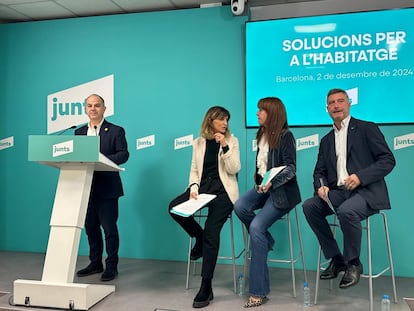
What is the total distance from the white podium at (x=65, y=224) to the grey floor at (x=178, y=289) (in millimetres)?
113

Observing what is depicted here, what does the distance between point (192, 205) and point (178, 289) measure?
2.40ft

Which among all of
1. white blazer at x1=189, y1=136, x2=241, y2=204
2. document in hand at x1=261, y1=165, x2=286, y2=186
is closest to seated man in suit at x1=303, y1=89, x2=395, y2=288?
document in hand at x1=261, y1=165, x2=286, y2=186

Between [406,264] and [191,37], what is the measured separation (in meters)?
2.90

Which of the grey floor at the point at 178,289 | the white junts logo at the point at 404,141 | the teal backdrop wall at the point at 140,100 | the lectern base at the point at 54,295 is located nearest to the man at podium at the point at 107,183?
the grey floor at the point at 178,289

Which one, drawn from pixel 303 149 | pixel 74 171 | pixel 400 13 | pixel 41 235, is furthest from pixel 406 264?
pixel 41 235

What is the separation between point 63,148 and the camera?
242 centimetres

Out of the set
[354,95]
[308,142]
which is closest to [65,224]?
[308,142]

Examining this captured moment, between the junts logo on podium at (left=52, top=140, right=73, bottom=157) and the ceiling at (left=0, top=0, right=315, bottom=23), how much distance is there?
1937mm

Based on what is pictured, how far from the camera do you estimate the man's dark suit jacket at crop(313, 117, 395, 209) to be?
7.80ft

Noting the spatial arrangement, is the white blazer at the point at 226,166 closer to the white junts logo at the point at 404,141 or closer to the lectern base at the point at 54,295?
the lectern base at the point at 54,295

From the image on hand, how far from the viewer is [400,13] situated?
3309mm

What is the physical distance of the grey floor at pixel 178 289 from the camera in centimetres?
253

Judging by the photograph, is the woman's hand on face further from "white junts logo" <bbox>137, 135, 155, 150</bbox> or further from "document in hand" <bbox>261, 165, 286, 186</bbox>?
"white junts logo" <bbox>137, 135, 155, 150</bbox>

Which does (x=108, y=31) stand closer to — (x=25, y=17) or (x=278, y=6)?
(x=25, y=17)
